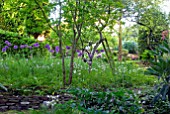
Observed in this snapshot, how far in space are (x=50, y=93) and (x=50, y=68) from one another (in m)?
1.83

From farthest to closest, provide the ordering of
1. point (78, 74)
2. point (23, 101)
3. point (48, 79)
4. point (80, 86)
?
1. point (78, 74)
2. point (48, 79)
3. point (80, 86)
4. point (23, 101)

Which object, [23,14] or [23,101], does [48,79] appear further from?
[23,101]

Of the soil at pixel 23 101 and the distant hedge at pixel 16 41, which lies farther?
the distant hedge at pixel 16 41

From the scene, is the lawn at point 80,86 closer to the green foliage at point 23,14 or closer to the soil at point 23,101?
the soil at point 23,101

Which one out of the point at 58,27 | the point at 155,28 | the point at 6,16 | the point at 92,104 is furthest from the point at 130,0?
the point at 92,104

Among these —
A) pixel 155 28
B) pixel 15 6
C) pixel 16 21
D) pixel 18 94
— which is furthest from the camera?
pixel 155 28

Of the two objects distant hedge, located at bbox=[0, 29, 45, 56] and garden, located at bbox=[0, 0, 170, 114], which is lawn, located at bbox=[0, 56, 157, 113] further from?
distant hedge, located at bbox=[0, 29, 45, 56]

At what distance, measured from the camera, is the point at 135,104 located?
2.38 m

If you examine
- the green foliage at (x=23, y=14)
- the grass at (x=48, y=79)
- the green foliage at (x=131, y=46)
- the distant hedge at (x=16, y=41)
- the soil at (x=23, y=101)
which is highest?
the green foliage at (x=23, y=14)

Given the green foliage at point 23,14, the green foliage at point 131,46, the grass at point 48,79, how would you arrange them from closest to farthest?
the green foliage at point 23,14
the grass at point 48,79
the green foliage at point 131,46

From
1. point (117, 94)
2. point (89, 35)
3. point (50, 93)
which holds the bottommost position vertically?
Result: point (50, 93)

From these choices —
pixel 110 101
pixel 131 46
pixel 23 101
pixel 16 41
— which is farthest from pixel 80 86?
pixel 131 46

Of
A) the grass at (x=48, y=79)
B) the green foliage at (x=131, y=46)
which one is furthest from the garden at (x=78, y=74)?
the green foliage at (x=131, y=46)

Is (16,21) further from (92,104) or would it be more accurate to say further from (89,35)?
(92,104)
